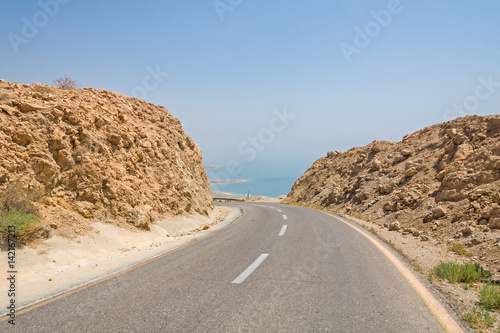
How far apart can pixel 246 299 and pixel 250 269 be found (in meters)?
1.74

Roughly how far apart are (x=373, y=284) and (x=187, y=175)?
46.3ft

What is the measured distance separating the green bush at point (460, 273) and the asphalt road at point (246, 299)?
0.89 meters

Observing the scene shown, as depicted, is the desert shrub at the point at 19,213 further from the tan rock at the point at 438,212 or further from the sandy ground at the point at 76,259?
the tan rock at the point at 438,212

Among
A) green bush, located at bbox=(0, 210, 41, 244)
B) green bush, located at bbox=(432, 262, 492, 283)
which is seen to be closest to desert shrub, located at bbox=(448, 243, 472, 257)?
green bush, located at bbox=(432, 262, 492, 283)

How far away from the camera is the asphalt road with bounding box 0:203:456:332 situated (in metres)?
4.06

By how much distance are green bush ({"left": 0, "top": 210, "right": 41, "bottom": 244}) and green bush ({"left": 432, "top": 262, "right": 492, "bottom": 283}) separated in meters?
9.37

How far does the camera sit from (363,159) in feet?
104

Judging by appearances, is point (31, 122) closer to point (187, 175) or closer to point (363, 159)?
point (187, 175)

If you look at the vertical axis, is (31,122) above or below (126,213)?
above

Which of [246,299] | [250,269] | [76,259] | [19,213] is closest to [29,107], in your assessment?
[19,213]

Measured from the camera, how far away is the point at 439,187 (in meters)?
Result: 15.4

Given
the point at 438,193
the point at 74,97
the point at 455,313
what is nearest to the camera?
the point at 455,313

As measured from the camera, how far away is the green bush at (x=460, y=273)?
621 centimetres

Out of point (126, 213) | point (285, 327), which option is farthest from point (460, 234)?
point (126, 213)
